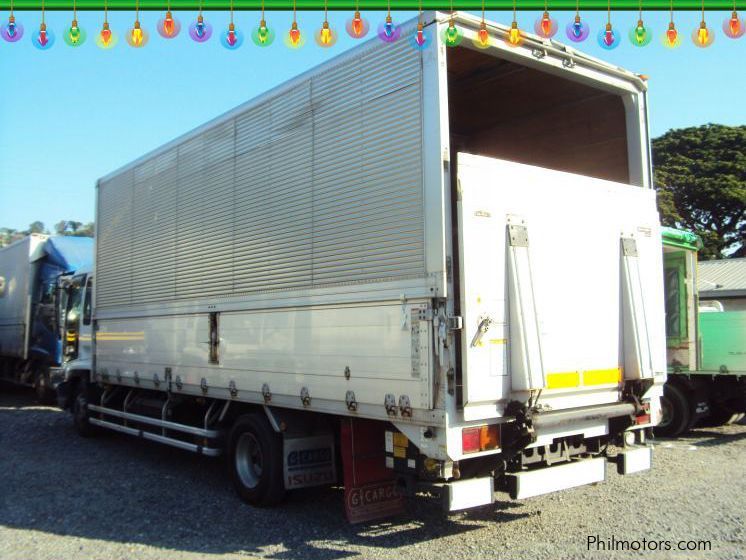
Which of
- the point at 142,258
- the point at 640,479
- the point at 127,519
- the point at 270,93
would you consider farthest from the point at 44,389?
the point at 640,479

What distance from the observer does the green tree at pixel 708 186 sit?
35031mm

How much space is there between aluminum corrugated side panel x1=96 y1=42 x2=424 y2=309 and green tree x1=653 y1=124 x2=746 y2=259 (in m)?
31.1

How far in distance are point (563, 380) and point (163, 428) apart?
5149 mm

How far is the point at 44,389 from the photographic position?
50.9ft

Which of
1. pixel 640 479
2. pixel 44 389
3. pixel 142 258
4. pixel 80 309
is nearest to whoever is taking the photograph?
pixel 640 479

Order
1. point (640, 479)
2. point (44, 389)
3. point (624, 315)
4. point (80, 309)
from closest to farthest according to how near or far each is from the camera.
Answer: point (624, 315)
point (640, 479)
point (80, 309)
point (44, 389)

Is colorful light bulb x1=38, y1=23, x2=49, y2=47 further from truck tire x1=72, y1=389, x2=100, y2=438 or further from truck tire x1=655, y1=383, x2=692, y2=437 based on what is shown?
truck tire x1=655, y1=383, x2=692, y2=437

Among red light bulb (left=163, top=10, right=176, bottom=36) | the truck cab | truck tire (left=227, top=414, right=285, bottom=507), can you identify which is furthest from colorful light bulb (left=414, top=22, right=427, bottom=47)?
the truck cab

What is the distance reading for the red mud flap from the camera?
5.62m

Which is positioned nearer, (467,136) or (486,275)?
(486,275)

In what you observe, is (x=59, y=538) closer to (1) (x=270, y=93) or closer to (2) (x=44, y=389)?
(1) (x=270, y=93)

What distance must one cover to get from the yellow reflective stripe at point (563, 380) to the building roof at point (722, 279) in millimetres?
20493

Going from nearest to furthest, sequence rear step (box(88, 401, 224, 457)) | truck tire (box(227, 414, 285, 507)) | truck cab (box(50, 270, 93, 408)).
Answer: truck tire (box(227, 414, 285, 507))
rear step (box(88, 401, 224, 457))
truck cab (box(50, 270, 93, 408))

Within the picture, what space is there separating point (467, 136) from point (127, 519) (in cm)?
521
